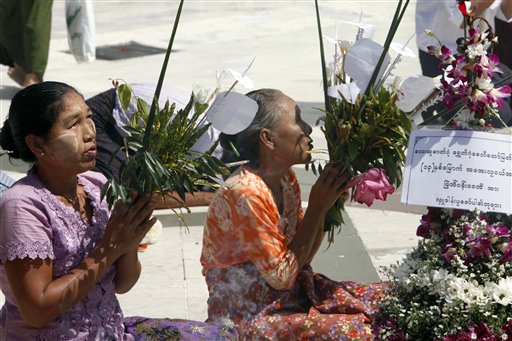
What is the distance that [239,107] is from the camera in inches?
124

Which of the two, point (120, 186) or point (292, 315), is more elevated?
point (120, 186)

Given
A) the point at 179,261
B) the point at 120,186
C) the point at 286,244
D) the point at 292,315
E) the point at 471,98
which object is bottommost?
the point at 179,261

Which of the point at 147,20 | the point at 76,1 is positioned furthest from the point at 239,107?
the point at 147,20

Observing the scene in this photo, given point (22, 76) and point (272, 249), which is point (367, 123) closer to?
point (272, 249)

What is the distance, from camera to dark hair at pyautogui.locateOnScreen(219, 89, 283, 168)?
346 centimetres

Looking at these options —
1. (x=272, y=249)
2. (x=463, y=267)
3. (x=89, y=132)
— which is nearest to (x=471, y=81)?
(x=463, y=267)

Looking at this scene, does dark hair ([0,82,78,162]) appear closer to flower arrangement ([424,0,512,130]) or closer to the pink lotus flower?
the pink lotus flower

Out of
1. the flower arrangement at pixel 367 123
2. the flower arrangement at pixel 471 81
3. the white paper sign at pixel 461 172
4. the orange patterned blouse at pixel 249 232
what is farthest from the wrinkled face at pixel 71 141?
the flower arrangement at pixel 471 81

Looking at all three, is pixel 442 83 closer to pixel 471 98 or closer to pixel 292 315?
pixel 471 98

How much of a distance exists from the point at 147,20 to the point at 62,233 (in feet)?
32.8

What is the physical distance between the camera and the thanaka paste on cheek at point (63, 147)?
2.99 m

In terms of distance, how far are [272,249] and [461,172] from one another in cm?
66

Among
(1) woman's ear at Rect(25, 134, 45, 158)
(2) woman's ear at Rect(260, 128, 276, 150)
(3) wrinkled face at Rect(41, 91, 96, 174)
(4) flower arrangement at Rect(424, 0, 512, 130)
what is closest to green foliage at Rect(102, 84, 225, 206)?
(3) wrinkled face at Rect(41, 91, 96, 174)

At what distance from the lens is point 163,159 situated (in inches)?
121
